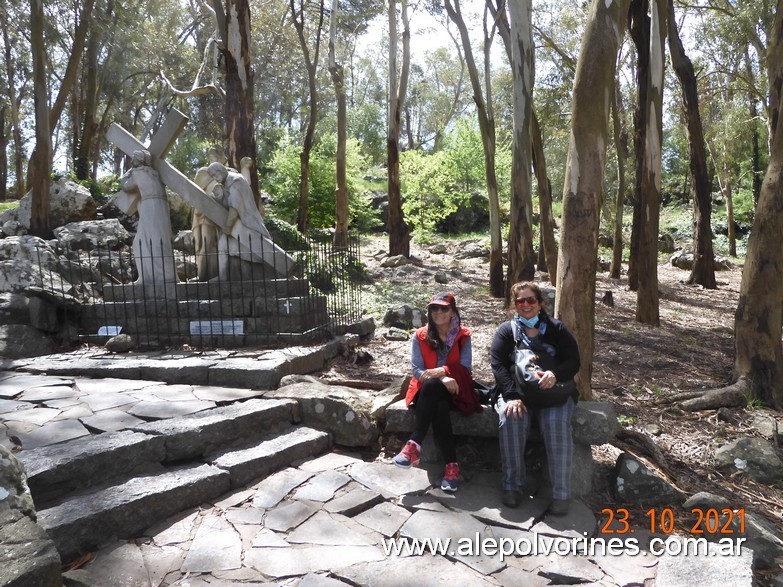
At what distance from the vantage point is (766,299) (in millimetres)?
5801

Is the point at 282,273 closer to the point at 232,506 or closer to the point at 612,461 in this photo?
the point at 232,506

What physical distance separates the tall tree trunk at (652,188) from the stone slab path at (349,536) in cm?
666

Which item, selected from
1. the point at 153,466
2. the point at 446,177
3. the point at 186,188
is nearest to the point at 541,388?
the point at 153,466

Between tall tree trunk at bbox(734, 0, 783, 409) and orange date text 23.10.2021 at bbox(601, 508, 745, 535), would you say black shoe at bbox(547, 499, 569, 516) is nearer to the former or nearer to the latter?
orange date text 23.10.2021 at bbox(601, 508, 745, 535)

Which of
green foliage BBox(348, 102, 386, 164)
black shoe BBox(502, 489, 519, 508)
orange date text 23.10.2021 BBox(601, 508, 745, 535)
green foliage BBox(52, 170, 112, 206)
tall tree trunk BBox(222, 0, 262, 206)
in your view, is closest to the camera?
orange date text 23.10.2021 BBox(601, 508, 745, 535)

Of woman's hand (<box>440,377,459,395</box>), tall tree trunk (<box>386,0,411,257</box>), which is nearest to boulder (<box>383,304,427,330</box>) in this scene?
woman's hand (<box>440,377,459,395</box>)

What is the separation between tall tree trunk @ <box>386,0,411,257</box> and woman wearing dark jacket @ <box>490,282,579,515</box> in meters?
13.3

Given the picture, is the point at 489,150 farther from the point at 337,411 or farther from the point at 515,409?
the point at 515,409

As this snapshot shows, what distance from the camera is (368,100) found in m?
47.2

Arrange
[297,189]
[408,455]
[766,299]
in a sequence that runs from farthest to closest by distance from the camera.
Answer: [297,189]
[766,299]
[408,455]

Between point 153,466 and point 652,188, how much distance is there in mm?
9163

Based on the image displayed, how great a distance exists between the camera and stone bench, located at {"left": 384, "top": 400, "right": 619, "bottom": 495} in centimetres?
398

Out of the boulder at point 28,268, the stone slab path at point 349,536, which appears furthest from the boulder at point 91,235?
the stone slab path at point 349,536

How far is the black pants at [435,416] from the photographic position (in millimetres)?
4125
